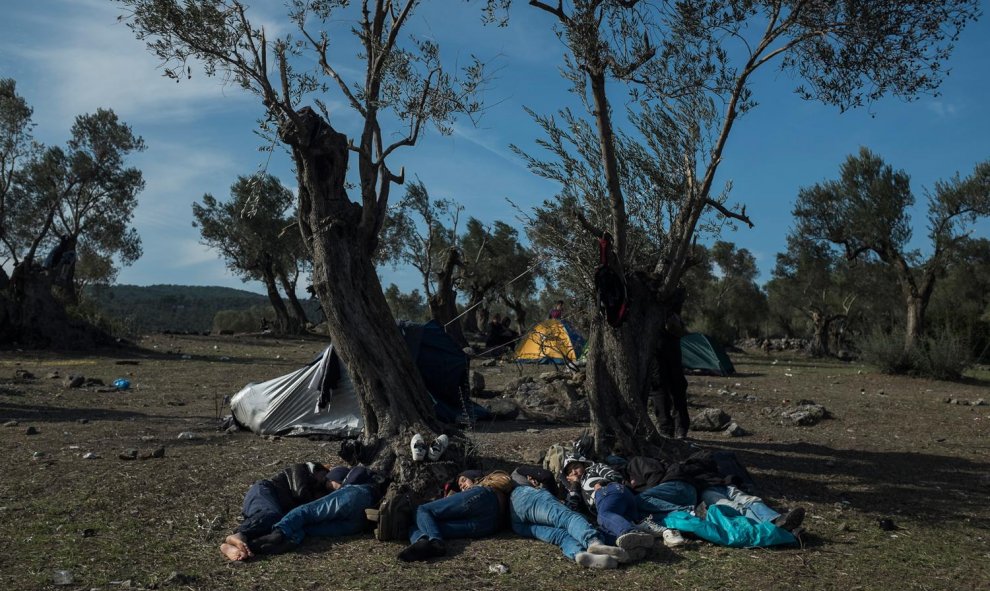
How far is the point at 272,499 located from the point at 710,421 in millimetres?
7285

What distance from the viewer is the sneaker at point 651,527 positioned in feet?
20.8

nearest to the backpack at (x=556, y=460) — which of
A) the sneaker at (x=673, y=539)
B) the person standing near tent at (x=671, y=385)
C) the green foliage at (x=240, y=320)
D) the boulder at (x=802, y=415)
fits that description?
the sneaker at (x=673, y=539)

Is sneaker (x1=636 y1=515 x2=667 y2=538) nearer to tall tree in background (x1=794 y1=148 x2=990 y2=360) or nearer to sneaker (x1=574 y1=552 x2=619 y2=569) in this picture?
sneaker (x1=574 y1=552 x2=619 y2=569)

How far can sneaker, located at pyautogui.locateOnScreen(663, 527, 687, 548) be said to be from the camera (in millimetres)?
6195

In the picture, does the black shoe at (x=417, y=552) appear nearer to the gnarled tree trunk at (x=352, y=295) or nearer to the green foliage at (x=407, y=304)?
the gnarled tree trunk at (x=352, y=295)

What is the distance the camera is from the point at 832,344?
135 ft

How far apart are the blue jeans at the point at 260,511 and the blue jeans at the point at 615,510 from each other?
2.57 m

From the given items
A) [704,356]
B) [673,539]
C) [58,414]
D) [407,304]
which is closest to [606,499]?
[673,539]

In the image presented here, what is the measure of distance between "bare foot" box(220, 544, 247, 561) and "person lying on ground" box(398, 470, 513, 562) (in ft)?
4.04

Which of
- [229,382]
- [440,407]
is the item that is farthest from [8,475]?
[229,382]

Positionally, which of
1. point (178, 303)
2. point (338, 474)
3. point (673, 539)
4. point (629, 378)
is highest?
point (178, 303)

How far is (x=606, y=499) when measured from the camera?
6.57m

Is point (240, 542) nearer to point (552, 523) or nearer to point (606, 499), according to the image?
point (552, 523)

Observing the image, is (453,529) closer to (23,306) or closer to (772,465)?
(772,465)
